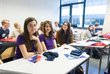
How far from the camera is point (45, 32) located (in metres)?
2.66

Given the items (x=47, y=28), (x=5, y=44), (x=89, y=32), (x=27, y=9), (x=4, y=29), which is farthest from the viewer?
(x=27, y=9)

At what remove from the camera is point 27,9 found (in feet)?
20.9

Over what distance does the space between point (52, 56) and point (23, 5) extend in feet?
15.6

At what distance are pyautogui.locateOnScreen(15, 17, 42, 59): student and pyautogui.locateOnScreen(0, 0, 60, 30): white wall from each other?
3.80 m

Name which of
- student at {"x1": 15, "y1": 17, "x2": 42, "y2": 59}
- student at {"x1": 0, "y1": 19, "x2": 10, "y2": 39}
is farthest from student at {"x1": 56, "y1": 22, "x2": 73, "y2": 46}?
student at {"x1": 0, "y1": 19, "x2": 10, "y2": 39}

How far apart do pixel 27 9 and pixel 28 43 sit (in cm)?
460

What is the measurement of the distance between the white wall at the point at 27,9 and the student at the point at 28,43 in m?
3.80

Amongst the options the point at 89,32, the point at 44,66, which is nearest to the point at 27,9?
the point at 89,32

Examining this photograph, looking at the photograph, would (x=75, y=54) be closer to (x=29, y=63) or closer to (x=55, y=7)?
(x=29, y=63)

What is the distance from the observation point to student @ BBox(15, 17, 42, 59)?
200cm

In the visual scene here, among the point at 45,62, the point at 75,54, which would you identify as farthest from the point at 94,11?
the point at 45,62

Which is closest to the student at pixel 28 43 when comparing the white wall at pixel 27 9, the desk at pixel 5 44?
the desk at pixel 5 44

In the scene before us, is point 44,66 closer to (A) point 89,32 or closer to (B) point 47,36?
(B) point 47,36

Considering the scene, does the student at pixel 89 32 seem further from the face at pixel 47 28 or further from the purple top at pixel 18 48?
the purple top at pixel 18 48
